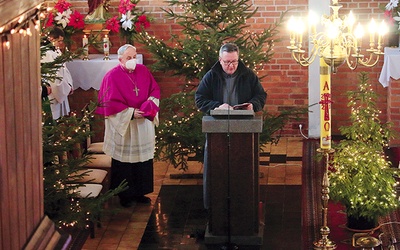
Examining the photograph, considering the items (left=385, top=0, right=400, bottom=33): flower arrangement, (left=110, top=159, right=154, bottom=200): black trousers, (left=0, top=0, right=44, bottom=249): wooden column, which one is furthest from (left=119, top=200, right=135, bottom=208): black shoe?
(left=0, top=0, right=44, bottom=249): wooden column

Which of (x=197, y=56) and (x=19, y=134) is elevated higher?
(x=197, y=56)

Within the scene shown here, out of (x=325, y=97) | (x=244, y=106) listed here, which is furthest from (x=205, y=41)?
(x=325, y=97)

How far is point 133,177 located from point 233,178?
168cm

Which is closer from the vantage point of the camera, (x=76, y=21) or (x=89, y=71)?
(x=89, y=71)

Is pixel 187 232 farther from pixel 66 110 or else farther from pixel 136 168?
pixel 66 110

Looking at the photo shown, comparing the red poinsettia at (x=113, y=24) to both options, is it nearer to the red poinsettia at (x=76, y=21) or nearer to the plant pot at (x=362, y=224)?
the red poinsettia at (x=76, y=21)

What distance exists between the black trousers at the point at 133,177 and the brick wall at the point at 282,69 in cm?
335

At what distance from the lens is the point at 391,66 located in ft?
36.8

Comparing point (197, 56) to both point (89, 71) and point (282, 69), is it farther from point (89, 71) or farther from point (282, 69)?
point (282, 69)

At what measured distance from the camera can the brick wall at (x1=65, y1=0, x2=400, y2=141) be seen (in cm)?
1202

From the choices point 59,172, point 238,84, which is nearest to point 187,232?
point 238,84

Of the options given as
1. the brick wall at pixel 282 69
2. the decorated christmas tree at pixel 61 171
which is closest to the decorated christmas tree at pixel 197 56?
the brick wall at pixel 282 69

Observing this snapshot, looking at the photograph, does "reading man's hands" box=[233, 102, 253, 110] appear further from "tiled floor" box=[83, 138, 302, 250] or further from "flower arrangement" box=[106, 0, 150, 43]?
"flower arrangement" box=[106, 0, 150, 43]

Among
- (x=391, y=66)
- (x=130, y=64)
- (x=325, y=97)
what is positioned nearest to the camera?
(x=325, y=97)
